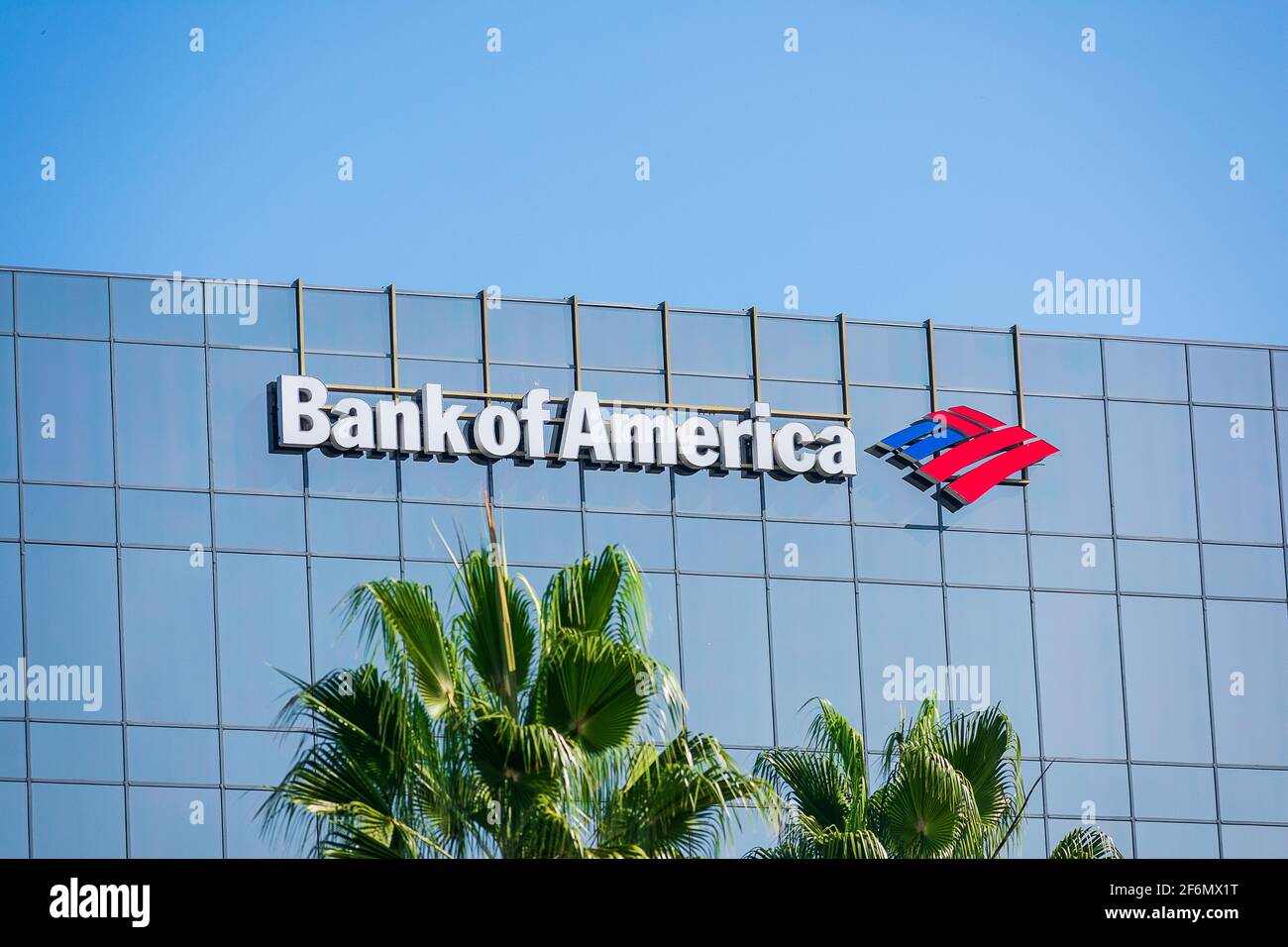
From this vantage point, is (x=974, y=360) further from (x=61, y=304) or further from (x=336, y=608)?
(x=61, y=304)

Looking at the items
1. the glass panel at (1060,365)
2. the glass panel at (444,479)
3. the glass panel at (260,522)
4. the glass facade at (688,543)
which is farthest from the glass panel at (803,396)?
the glass panel at (260,522)

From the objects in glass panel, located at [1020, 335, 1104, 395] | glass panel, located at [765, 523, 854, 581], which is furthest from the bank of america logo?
glass panel, located at [765, 523, 854, 581]

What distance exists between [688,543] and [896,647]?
359 centimetres

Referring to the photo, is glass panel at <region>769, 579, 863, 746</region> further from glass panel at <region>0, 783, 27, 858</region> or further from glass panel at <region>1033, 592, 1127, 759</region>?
glass panel at <region>0, 783, 27, 858</region>

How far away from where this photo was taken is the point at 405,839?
54.7 ft

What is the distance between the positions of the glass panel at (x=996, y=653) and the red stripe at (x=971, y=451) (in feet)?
6.17

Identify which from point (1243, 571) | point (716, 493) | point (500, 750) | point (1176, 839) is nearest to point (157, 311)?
point (716, 493)

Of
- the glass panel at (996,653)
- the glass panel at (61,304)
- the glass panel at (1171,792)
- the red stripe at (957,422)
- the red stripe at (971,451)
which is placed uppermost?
the glass panel at (61,304)

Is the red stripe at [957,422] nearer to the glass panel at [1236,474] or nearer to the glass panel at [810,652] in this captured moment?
the glass panel at [810,652]

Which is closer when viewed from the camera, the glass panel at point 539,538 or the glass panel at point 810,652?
the glass panel at point 539,538

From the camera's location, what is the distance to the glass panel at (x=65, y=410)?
106 ft

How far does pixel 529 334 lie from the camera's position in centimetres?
3491
